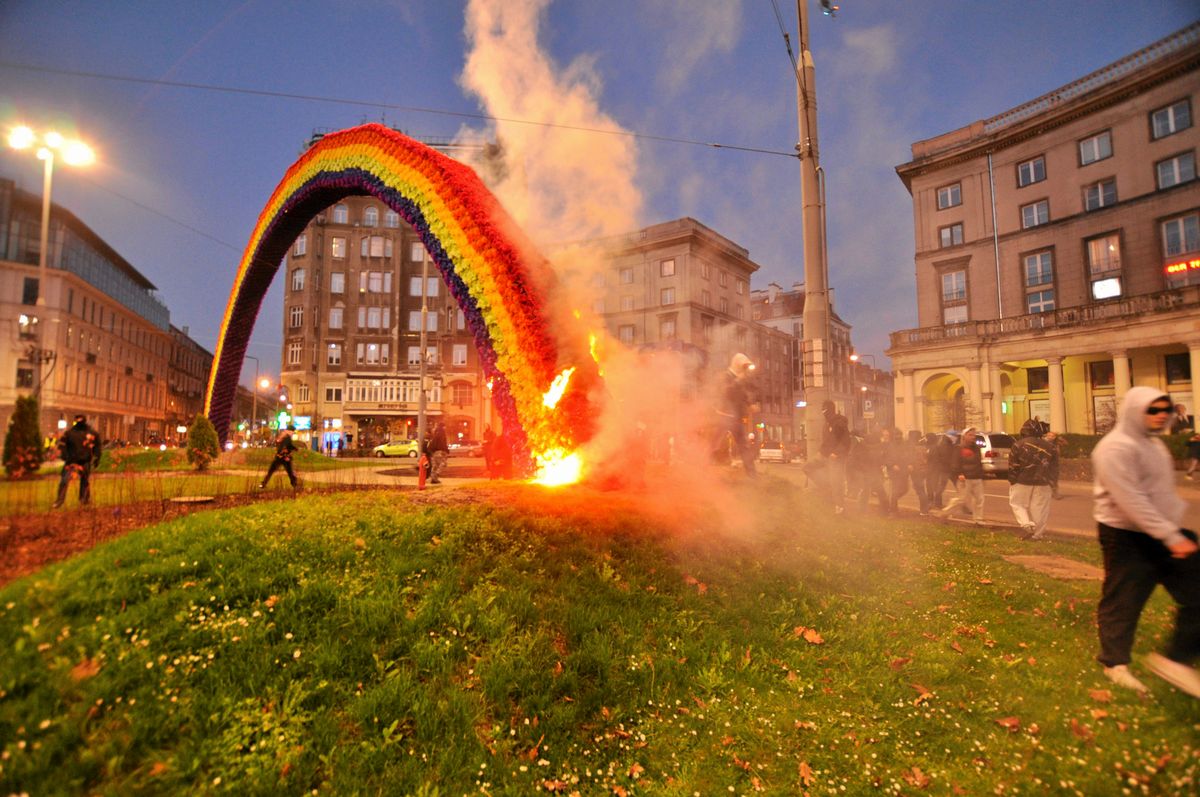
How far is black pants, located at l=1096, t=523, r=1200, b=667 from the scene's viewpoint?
12.3 feet

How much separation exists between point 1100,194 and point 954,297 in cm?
1018

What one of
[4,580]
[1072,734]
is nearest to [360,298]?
[4,580]

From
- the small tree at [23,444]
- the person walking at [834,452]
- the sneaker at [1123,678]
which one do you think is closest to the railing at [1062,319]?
the person walking at [834,452]

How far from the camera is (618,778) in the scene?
3379 mm

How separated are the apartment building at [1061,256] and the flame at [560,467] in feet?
113

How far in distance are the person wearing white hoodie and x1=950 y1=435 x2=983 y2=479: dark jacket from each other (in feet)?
28.3

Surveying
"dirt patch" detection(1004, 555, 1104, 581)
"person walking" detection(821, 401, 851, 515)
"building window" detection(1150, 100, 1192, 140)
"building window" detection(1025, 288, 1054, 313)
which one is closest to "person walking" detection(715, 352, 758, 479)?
"person walking" detection(821, 401, 851, 515)

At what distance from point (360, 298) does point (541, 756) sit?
60.8 m

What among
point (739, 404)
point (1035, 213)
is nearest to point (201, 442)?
point (739, 404)

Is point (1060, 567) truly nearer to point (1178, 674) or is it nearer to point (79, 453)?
point (1178, 674)

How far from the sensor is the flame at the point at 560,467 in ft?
27.7

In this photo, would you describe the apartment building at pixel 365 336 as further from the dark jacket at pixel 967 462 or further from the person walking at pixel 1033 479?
the person walking at pixel 1033 479

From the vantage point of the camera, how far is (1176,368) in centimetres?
3053

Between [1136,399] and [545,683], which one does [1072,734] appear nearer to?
[1136,399]
